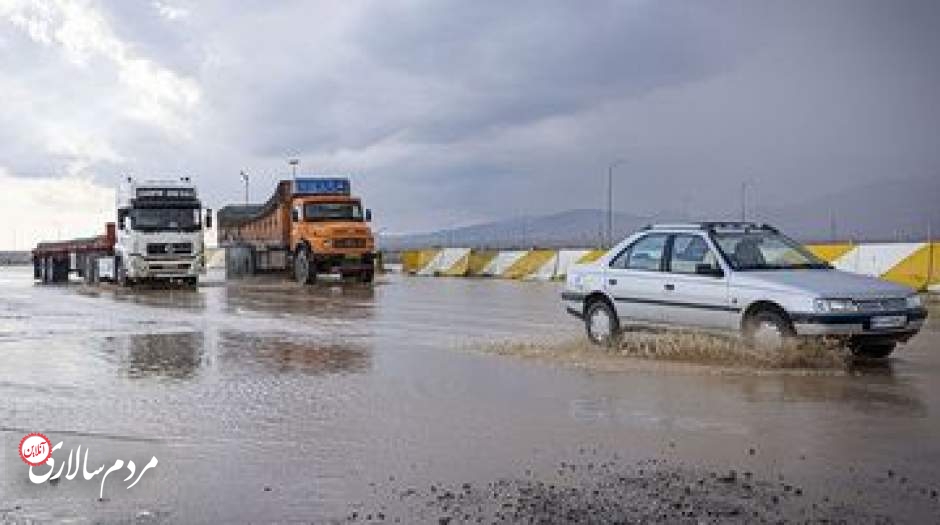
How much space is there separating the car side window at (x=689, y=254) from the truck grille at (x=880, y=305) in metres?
1.64

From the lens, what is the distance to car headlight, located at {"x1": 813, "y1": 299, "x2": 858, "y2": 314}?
10.6m

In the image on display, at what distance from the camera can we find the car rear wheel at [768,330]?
1088 centimetres

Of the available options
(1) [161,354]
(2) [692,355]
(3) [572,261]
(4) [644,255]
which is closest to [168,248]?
(3) [572,261]

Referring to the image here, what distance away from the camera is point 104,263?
3694 centimetres

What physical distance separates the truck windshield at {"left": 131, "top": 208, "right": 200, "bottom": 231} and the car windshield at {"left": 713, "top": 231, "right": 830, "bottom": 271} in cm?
2493

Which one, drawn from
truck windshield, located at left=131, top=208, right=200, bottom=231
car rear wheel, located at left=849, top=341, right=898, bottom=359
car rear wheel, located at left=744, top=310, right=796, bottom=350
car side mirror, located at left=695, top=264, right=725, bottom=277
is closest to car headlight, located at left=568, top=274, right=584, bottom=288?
car side mirror, located at left=695, top=264, right=725, bottom=277

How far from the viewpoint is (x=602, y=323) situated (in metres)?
13.0

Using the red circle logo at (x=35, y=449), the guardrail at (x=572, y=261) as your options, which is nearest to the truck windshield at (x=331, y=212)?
the guardrail at (x=572, y=261)

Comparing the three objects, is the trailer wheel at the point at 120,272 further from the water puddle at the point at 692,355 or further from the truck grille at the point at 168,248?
the water puddle at the point at 692,355

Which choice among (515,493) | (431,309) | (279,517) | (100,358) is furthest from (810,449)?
(431,309)

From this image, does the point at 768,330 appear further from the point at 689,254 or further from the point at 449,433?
the point at 449,433

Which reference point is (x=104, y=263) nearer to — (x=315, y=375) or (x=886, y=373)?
(x=315, y=375)

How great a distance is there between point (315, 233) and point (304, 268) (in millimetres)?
1230

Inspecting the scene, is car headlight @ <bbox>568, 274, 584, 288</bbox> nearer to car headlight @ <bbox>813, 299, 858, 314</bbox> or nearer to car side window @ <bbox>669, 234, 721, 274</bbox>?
car side window @ <bbox>669, 234, 721, 274</bbox>
